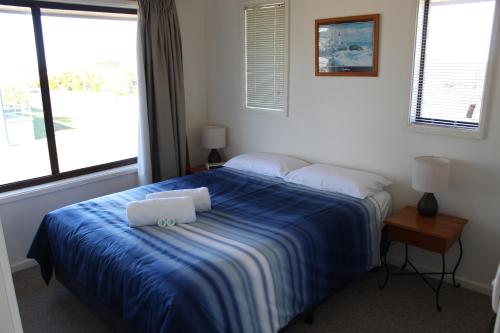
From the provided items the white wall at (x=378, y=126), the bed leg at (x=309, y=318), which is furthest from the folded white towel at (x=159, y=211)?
the white wall at (x=378, y=126)

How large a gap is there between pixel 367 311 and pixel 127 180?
2.46 metres

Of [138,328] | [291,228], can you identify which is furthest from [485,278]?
[138,328]

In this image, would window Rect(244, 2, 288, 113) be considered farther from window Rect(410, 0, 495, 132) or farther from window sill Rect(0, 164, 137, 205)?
window sill Rect(0, 164, 137, 205)

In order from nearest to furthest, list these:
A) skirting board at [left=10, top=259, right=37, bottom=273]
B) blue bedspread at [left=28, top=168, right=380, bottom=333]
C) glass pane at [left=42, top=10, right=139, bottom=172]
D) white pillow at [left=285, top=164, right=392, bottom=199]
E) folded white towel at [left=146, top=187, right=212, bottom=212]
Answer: blue bedspread at [left=28, top=168, right=380, bottom=333]
folded white towel at [left=146, top=187, right=212, bottom=212]
white pillow at [left=285, top=164, right=392, bottom=199]
skirting board at [left=10, top=259, right=37, bottom=273]
glass pane at [left=42, top=10, right=139, bottom=172]

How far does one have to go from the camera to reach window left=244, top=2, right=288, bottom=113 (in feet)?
12.1

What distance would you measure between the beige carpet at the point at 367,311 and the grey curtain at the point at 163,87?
4.91ft

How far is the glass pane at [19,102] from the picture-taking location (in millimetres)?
3121

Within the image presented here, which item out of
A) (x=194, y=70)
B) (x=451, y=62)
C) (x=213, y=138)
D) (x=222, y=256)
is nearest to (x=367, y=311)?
(x=222, y=256)

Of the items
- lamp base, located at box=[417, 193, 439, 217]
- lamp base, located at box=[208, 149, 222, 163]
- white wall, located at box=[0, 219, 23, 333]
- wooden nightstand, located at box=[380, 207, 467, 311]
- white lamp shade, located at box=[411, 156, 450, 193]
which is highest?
white wall, located at box=[0, 219, 23, 333]

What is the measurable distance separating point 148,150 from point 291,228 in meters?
1.90

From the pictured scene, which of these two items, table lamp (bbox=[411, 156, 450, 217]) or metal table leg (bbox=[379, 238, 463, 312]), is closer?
table lamp (bbox=[411, 156, 450, 217])

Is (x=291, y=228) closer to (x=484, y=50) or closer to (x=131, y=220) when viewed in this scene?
(x=131, y=220)

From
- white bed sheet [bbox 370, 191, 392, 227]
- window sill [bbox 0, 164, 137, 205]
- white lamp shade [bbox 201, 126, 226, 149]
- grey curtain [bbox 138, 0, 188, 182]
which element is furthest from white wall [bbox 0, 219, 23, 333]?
white lamp shade [bbox 201, 126, 226, 149]

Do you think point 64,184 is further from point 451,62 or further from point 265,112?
point 451,62
